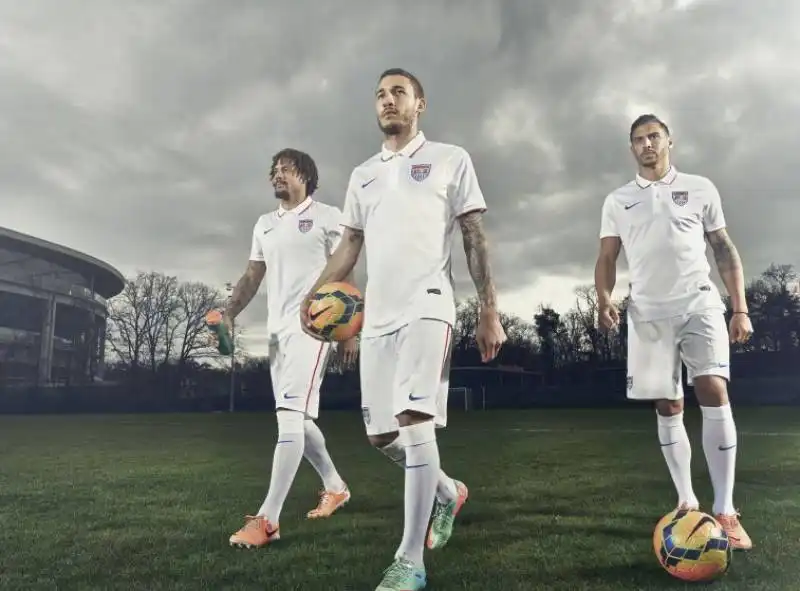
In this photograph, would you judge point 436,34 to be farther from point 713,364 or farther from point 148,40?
point 713,364

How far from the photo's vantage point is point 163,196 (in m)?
4.59

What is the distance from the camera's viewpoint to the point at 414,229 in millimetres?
2287

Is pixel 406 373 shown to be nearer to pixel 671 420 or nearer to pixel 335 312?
pixel 335 312

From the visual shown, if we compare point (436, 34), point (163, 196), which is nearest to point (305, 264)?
point (436, 34)

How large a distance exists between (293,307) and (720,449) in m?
1.81

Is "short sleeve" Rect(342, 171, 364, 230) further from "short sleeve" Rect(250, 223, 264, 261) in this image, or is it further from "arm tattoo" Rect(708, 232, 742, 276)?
"arm tattoo" Rect(708, 232, 742, 276)

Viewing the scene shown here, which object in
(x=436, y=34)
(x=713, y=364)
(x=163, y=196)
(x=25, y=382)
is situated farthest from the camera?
(x=25, y=382)

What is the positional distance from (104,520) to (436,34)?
9.71ft

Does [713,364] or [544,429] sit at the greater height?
[713,364]

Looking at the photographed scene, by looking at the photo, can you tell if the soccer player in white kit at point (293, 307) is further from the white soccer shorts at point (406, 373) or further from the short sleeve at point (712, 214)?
the short sleeve at point (712, 214)

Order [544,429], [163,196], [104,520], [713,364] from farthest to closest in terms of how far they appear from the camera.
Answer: [544,429] → [163,196] → [104,520] → [713,364]

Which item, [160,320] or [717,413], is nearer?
[717,413]

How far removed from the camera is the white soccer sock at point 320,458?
3.26m

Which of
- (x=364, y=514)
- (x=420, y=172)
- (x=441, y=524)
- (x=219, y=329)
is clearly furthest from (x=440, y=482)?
(x=219, y=329)
